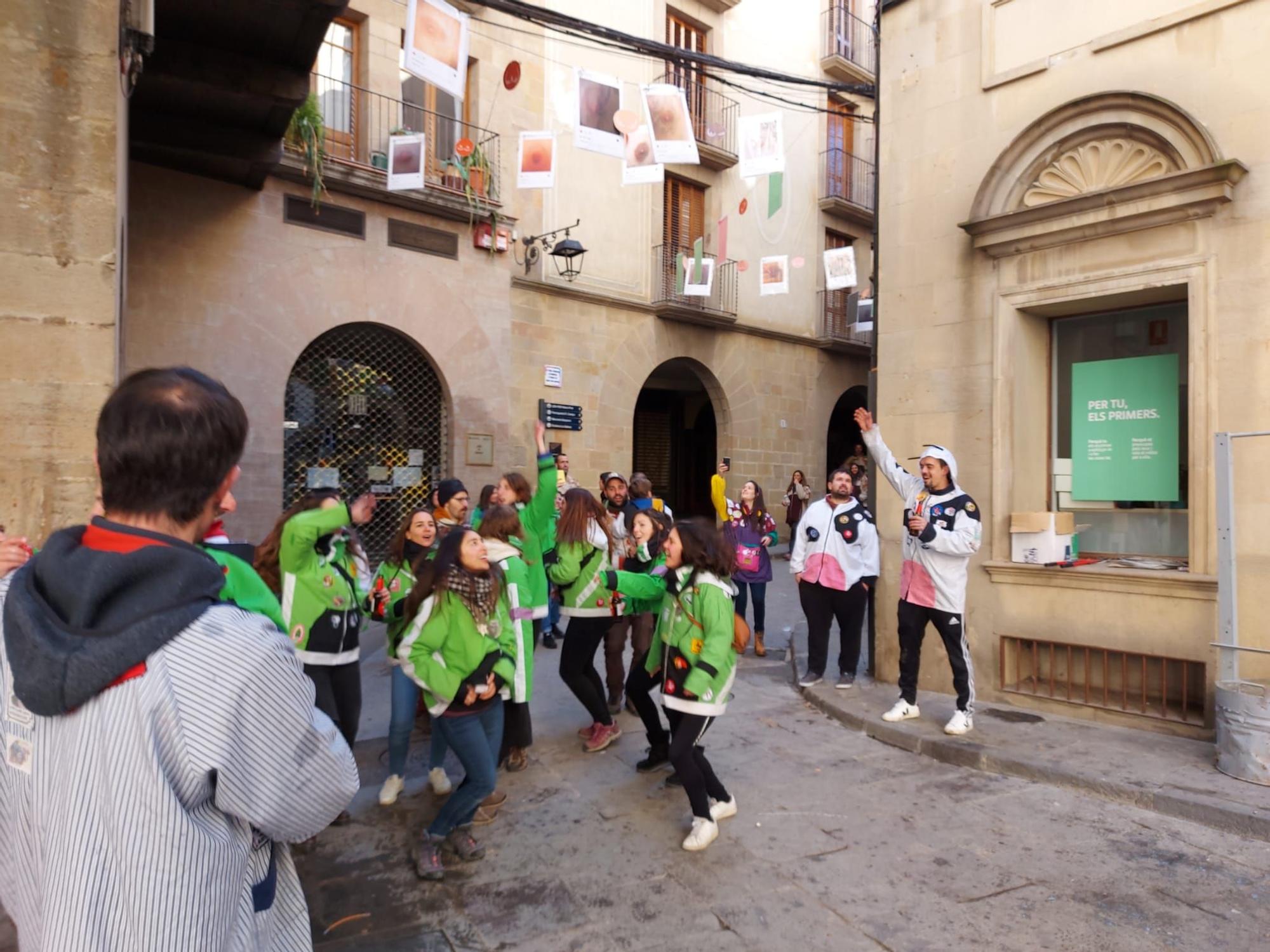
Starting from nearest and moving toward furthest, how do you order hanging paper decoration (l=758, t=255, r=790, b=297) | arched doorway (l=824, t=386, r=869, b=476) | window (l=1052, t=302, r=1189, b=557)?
window (l=1052, t=302, r=1189, b=557) < hanging paper decoration (l=758, t=255, r=790, b=297) < arched doorway (l=824, t=386, r=869, b=476)

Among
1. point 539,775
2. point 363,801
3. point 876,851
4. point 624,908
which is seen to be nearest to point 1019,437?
point 876,851

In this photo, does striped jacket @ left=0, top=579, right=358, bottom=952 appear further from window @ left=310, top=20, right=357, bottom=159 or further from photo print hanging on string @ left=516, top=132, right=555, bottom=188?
window @ left=310, top=20, right=357, bottom=159

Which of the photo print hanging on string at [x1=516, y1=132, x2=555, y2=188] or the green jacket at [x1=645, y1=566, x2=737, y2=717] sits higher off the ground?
the photo print hanging on string at [x1=516, y1=132, x2=555, y2=188]

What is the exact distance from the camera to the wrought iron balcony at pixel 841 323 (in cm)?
1917

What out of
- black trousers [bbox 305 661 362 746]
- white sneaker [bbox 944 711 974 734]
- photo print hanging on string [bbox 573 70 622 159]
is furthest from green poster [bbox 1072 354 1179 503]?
black trousers [bbox 305 661 362 746]

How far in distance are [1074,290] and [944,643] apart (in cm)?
286

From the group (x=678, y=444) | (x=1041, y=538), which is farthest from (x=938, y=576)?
(x=678, y=444)

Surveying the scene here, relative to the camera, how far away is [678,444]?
21344 mm

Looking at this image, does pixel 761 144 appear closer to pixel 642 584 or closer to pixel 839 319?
pixel 642 584

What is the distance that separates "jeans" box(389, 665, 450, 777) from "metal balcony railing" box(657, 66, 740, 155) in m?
14.2

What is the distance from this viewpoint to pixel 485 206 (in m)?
13.3

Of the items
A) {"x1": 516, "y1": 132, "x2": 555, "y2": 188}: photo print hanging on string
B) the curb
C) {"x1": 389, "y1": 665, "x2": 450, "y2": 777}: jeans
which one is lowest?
the curb

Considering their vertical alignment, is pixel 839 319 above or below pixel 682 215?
below

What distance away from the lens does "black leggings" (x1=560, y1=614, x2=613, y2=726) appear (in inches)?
220
